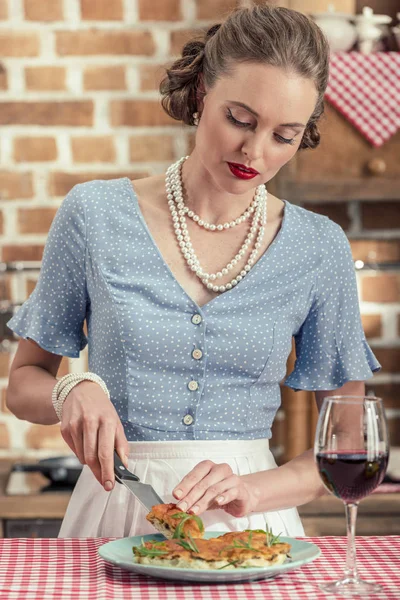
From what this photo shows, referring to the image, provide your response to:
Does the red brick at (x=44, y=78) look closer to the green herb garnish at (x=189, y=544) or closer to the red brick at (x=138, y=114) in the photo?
the red brick at (x=138, y=114)

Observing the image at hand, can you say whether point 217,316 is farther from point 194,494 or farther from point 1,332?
point 1,332

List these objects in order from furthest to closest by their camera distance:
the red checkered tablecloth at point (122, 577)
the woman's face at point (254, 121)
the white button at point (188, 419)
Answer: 1. the white button at point (188, 419)
2. the woman's face at point (254, 121)
3. the red checkered tablecloth at point (122, 577)

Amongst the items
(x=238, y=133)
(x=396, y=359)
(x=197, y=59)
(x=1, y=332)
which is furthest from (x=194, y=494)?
(x=396, y=359)

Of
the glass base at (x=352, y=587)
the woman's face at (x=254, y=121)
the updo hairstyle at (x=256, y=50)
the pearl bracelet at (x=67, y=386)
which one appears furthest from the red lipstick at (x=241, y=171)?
the glass base at (x=352, y=587)

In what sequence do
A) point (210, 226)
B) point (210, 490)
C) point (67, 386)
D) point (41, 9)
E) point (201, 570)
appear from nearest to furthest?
point (201, 570) → point (210, 490) → point (67, 386) → point (210, 226) → point (41, 9)

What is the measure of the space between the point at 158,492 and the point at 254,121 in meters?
0.57

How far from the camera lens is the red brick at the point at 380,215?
274 cm

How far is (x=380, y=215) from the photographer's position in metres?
2.74

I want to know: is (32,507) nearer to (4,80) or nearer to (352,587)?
(4,80)

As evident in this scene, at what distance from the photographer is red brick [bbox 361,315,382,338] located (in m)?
2.71

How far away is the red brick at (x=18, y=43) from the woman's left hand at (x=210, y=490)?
69.1 inches

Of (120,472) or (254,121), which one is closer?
(120,472)

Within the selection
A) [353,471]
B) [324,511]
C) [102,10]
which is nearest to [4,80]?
[102,10]

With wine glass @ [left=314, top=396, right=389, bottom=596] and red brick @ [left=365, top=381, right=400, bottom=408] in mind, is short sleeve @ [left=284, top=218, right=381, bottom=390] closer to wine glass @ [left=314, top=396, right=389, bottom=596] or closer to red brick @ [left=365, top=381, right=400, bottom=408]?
wine glass @ [left=314, top=396, right=389, bottom=596]
